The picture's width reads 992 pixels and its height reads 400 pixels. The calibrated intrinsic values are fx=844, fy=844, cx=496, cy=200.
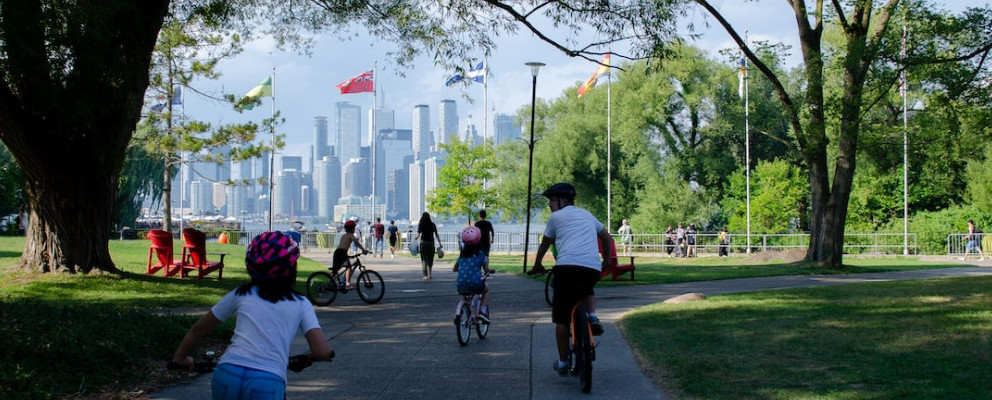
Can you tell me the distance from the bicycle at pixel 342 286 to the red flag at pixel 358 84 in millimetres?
31944

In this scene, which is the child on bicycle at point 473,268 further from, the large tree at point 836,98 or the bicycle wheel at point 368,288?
the large tree at point 836,98

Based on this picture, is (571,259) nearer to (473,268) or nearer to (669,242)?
(473,268)

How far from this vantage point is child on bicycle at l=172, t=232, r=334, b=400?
12.2 feet

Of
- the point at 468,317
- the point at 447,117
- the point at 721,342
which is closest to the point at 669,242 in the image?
the point at 721,342

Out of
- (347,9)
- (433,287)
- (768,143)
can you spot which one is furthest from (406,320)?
(768,143)

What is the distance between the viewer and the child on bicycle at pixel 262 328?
12.2ft

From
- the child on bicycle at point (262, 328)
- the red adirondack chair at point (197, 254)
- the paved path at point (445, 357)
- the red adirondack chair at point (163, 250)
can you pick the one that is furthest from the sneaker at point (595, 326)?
the red adirondack chair at point (163, 250)

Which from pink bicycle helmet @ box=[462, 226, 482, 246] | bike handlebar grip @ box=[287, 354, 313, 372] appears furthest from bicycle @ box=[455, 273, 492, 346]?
bike handlebar grip @ box=[287, 354, 313, 372]

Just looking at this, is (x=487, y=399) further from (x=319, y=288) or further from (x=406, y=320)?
(x=319, y=288)

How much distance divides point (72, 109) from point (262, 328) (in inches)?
419

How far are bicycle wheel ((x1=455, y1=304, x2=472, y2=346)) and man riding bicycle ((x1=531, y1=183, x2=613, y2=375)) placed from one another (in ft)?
7.47

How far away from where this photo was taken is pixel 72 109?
503 inches

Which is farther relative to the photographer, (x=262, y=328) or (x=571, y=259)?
(x=571, y=259)

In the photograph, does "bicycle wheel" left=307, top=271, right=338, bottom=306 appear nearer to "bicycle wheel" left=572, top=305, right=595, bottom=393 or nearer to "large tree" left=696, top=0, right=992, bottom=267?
"bicycle wheel" left=572, top=305, right=595, bottom=393
